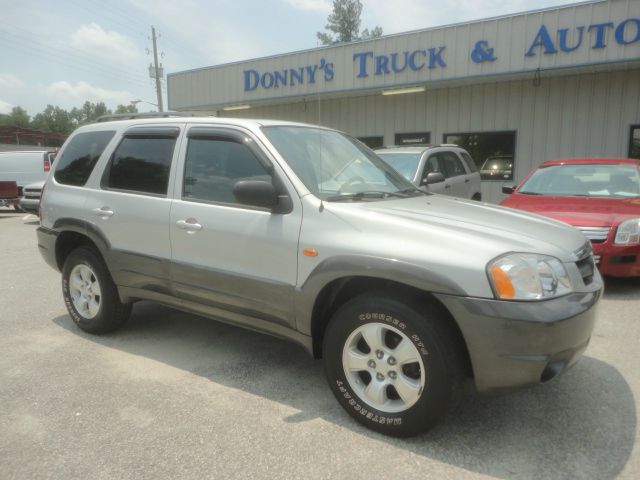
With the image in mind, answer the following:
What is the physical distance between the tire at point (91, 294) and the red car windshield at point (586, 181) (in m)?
5.45

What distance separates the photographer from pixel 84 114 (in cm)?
12331

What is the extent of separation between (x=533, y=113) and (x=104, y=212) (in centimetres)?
1089

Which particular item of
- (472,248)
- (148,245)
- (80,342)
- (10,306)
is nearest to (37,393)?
(80,342)

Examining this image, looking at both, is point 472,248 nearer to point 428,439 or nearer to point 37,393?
point 428,439

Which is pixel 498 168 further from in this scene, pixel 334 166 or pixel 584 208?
pixel 334 166

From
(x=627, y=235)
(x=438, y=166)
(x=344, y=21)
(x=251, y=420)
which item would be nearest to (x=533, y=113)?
(x=438, y=166)

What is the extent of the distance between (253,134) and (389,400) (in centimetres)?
189

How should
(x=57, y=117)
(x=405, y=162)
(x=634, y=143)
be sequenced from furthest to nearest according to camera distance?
(x=57, y=117), (x=634, y=143), (x=405, y=162)

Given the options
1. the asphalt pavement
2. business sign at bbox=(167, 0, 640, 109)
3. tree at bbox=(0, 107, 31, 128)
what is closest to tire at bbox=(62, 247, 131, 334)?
the asphalt pavement

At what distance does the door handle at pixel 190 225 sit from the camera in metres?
3.33

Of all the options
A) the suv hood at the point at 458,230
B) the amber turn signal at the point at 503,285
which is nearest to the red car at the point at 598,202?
the suv hood at the point at 458,230

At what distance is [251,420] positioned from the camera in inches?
111

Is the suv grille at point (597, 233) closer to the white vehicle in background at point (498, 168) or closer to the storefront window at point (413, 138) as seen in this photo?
the white vehicle in background at point (498, 168)

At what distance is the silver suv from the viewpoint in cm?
235
